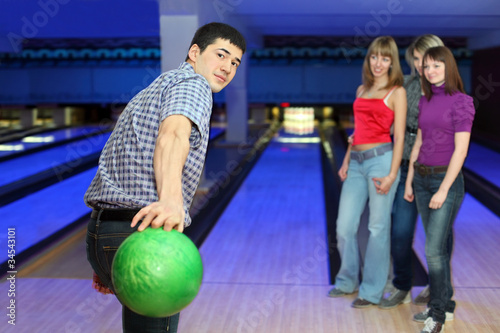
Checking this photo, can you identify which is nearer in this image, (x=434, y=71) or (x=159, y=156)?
(x=159, y=156)

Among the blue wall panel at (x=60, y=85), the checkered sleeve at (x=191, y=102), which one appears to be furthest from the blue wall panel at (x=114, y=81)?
the checkered sleeve at (x=191, y=102)

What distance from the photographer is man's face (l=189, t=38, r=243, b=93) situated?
1303 millimetres

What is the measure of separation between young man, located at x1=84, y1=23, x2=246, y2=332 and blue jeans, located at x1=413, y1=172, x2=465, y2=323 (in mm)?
1157

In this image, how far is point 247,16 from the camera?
7.29 metres

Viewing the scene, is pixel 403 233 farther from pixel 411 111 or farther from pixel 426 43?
pixel 426 43

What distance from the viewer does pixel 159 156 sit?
1126mm

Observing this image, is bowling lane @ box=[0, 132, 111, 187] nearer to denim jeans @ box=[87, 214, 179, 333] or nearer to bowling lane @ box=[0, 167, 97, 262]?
bowling lane @ box=[0, 167, 97, 262]

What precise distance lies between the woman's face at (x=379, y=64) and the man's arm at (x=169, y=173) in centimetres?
147

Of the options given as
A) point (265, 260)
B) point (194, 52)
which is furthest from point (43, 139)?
point (194, 52)

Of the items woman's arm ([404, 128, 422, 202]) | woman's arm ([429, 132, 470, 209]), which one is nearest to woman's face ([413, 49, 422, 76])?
woman's arm ([404, 128, 422, 202])

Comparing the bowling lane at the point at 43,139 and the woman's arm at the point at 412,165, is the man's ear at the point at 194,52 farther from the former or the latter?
the bowling lane at the point at 43,139

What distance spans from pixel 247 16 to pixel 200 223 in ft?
12.3

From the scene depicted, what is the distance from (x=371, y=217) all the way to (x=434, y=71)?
0.66 metres

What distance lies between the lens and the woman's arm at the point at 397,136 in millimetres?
2387
